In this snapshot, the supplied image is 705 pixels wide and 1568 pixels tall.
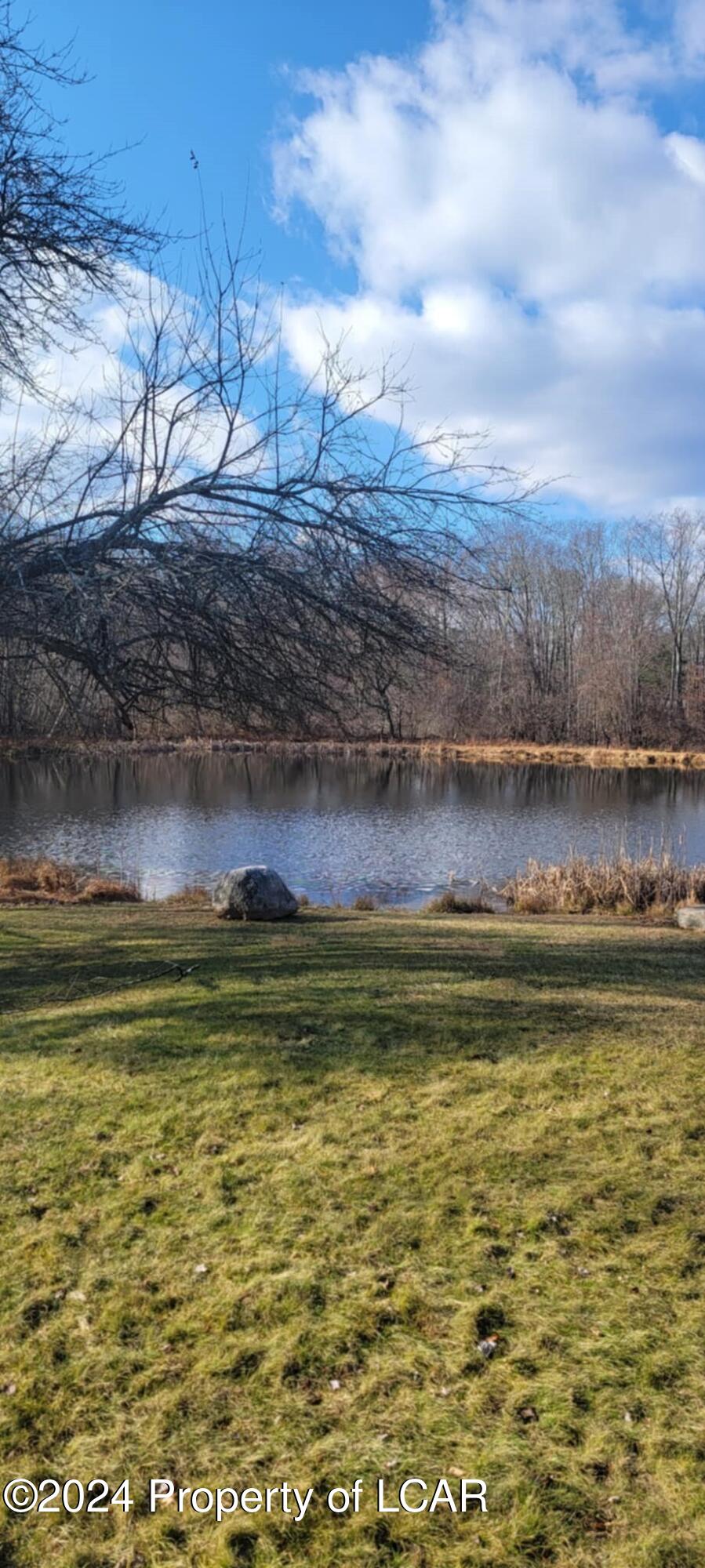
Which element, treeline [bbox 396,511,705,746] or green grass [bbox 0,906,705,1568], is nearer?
green grass [bbox 0,906,705,1568]

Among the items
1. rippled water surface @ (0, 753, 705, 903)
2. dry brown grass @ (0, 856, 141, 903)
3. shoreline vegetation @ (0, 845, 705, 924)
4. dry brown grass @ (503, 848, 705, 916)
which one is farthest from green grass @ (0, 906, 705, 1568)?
dry brown grass @ (0, 856, 141, 903)

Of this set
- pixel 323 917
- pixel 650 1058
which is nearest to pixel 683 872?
pixel 323 917

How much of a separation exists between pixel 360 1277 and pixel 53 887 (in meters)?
12.7

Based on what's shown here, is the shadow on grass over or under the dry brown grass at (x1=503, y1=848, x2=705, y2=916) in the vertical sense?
over

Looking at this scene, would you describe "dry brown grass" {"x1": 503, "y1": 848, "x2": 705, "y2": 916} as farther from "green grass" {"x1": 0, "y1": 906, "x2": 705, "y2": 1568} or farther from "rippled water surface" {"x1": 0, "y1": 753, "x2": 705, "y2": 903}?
"green grass" {"x1": 0, "y1": 906, "x2": 705, "y2": 1568}

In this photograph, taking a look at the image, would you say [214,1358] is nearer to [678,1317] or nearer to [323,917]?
[678,1317]

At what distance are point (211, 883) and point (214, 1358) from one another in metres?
14.1

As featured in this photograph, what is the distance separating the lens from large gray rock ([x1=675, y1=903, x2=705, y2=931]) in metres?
10.9

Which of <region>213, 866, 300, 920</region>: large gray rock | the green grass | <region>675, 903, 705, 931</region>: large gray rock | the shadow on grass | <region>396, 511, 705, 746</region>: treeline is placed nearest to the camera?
the green grass

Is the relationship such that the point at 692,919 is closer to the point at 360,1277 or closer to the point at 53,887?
the point at 360,1277

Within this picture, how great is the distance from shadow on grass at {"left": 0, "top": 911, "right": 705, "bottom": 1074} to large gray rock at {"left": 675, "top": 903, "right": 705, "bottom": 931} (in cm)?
171

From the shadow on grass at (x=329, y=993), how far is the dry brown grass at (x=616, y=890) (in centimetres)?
402

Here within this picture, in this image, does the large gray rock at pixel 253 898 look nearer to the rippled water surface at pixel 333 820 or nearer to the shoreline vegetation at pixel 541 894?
the shoreline vegetation at pixel 541 894

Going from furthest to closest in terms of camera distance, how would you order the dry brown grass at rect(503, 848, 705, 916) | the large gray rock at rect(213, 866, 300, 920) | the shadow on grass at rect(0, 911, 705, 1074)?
the dry brown grass at rect(503, 848, 705, 916), the large gray rock at rect(213, 866, 300, 920), the shadow on grass at rect(0, 911, 705, 1074)
